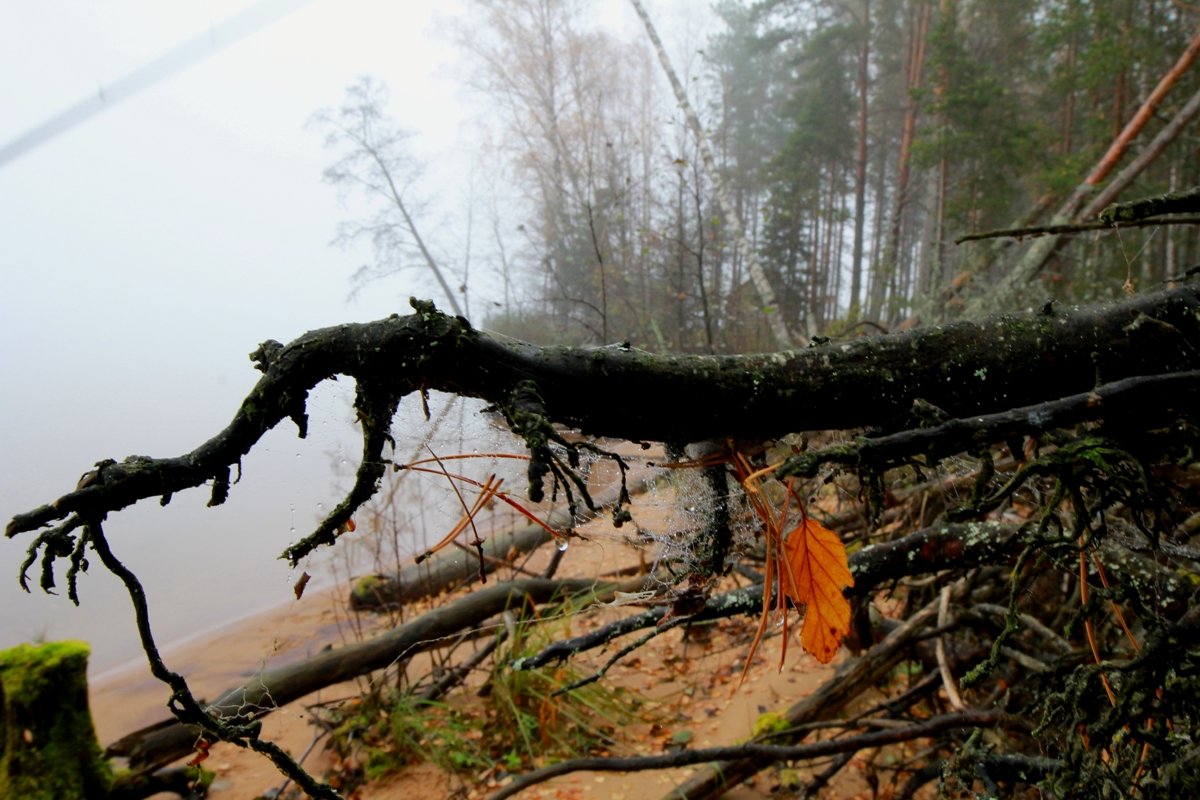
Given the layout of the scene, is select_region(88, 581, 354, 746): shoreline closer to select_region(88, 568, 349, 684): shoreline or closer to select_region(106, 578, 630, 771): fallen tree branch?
select_region(88, 568, 349, 684): shoreline

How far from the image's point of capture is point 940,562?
1819 millimetres

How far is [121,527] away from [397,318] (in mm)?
11100

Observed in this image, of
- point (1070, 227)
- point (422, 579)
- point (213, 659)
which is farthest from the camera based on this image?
point (213, 659)

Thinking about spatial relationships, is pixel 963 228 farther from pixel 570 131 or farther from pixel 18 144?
pixel 18 144

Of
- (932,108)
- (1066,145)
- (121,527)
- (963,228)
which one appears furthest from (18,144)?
(1066,145)

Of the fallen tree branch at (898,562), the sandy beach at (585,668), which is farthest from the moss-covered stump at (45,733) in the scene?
the fallen tree branch at (898,562)

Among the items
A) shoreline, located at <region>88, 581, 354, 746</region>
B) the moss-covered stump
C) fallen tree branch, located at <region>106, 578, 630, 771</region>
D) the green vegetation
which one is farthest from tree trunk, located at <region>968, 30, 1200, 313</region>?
the moss-covered stump

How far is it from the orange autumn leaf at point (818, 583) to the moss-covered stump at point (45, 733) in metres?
4.49

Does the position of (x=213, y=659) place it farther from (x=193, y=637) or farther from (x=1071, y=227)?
(x=1071, y=227)

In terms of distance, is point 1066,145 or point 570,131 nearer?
point 1066,145

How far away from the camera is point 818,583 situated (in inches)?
41.0

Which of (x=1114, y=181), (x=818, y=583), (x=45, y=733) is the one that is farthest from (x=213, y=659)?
(x=1114, y=181)

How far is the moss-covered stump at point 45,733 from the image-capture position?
355 centimetres

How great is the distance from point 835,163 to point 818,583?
19455 millimetres
